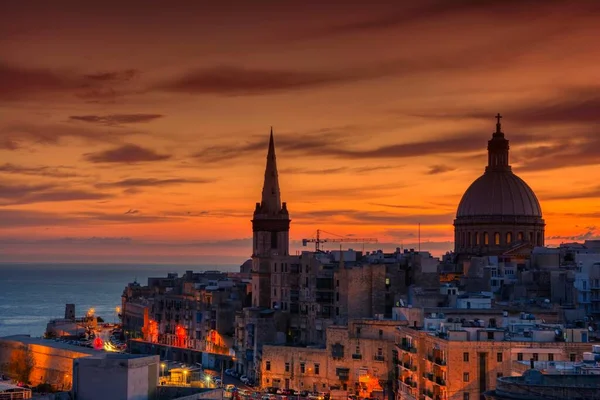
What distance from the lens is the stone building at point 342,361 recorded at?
239ft

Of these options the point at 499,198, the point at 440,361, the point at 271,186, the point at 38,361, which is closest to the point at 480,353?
the point at 440,361

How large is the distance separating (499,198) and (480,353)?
52.9 meters

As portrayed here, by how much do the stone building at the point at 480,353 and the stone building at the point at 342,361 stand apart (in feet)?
32.9

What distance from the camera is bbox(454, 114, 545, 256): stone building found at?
108750 millimetres

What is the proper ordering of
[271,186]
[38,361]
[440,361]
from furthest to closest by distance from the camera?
[271,186] → [38,361] → [440,361]

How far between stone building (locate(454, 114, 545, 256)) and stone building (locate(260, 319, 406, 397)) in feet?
116

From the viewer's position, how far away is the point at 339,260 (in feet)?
300

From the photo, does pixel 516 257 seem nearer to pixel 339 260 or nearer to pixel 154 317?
pixel 339 260

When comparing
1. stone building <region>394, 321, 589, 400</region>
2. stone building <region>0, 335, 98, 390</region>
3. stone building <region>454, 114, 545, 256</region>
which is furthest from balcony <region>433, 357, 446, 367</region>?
stone building <region>454, 114, 545, 256</region>

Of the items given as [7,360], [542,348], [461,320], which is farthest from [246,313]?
[542,348]

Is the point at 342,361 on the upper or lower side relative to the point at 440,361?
lower

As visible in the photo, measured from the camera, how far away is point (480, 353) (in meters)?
58.2

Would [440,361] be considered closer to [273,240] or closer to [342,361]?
[342,361]

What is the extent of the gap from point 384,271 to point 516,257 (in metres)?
20.1
